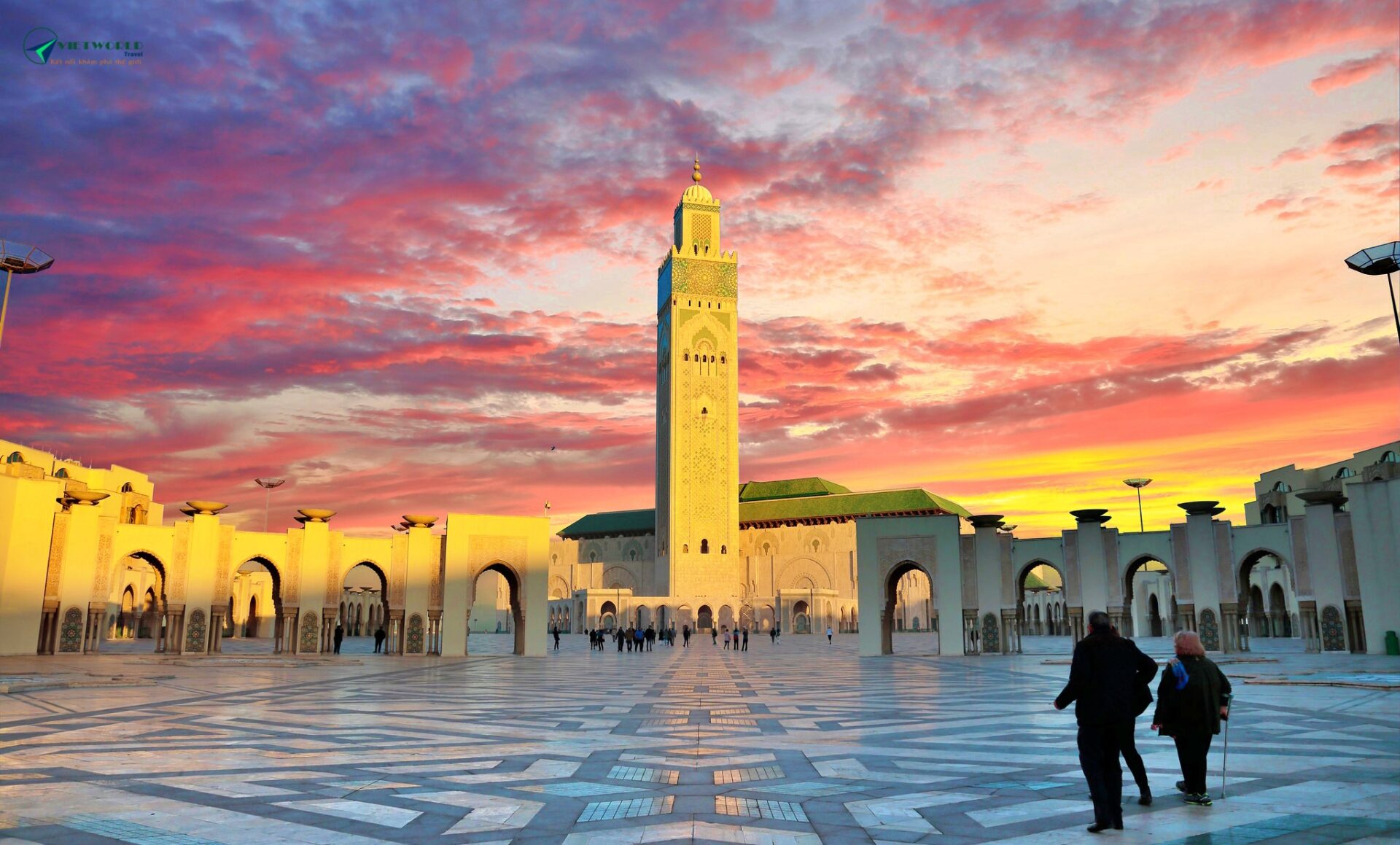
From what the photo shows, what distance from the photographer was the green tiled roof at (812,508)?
66.4 m

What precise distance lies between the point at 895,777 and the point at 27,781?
16.8 ft

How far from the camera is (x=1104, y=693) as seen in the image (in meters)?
4.96

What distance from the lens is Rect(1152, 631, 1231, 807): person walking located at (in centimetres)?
527

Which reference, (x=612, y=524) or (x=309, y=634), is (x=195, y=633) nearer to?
(x=309, y=634)

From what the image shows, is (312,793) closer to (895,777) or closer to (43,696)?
(895,777)

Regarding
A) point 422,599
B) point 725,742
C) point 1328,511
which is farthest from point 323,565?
point 1328,511

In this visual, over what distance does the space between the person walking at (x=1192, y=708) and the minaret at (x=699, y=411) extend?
54.2 meters

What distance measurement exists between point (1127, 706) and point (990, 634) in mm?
22616

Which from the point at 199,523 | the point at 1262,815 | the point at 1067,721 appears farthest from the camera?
the point at 199,523

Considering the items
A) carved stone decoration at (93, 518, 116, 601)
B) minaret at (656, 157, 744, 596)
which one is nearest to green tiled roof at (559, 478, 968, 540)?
minaret at (656, 157, 744, 596)

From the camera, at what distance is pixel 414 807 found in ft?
16.9

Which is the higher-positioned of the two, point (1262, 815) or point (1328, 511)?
point (1328, 511)

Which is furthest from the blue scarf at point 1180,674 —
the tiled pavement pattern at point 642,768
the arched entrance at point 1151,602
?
the arched entrance at point 1151,602

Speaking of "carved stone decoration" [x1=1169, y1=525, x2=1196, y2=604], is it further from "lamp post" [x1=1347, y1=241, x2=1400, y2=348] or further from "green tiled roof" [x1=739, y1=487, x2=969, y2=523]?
"green tiled roof" [x1=739, y1=487, x2=969, y2=523]
